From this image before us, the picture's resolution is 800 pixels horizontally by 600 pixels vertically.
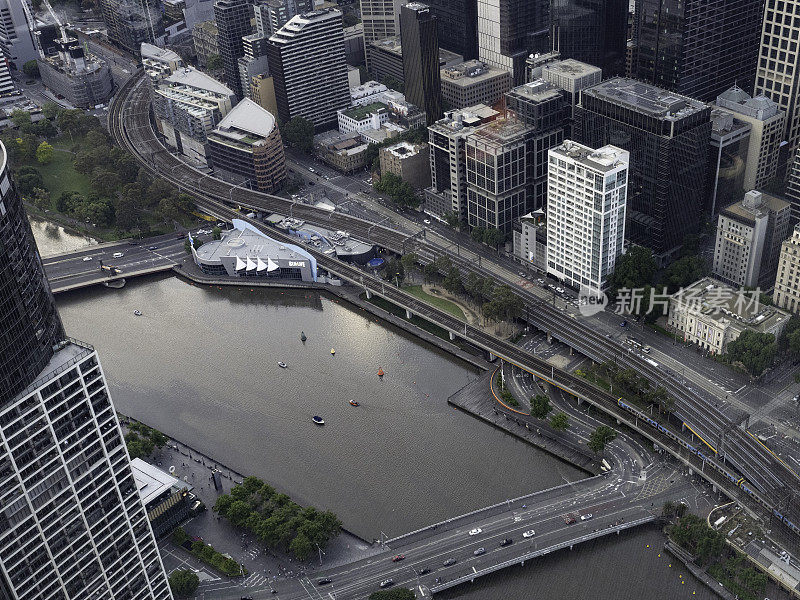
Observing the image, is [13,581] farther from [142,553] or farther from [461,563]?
[461,563]

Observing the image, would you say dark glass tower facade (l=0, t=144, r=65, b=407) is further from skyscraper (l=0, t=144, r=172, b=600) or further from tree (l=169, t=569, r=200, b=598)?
tree (l=169, t=569, r=200, b=598)

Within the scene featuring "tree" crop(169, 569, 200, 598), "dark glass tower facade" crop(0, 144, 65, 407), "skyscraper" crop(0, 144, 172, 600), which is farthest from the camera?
"tree" crop(169, 569, 200, 598)

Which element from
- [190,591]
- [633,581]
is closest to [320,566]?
[190,591]

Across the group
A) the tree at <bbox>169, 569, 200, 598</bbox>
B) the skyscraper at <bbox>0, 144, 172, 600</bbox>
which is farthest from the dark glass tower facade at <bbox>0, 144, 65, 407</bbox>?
the tree at <bbox>169, 569, 200, 598</bbox>

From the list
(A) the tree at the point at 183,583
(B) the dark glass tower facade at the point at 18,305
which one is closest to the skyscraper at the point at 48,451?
(B) the dark glass tower facade at the point at 18,305

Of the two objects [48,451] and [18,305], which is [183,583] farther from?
[18,305]

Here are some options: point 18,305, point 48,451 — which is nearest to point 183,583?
point 48,451
